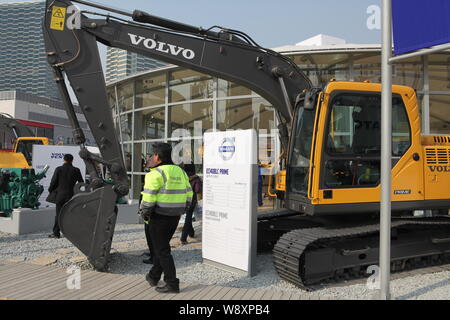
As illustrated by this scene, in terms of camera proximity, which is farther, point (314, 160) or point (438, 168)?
point (438, 168)

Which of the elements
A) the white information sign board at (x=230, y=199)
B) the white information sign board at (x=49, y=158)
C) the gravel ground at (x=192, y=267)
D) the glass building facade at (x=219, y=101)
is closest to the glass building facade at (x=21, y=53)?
the glass building facade at (x=219, y=101)

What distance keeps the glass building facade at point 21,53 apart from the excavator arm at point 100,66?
49.7m

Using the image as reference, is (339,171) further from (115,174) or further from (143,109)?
(143,109)

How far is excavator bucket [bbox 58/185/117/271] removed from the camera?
5398 mm

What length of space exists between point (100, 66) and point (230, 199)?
106 inches

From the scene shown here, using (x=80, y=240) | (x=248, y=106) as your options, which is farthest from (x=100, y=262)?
(x=248, y=106)

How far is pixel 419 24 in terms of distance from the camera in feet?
13.1

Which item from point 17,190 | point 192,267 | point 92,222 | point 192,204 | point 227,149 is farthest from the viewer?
point 17,190

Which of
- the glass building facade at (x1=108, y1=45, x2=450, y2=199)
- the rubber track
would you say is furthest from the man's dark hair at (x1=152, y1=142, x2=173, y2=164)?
the glass building facade at (x1=108, y1=45, x2=450, y2=199)

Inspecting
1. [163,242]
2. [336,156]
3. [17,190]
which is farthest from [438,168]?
[17,190]

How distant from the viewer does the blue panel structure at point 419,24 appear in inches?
149

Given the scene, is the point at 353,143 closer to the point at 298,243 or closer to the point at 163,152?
the point at 298,243

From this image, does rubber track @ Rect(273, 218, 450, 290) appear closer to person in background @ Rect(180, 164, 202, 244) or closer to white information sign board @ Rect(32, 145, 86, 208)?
person in background @ Rect(180, 164, 202, 244)
